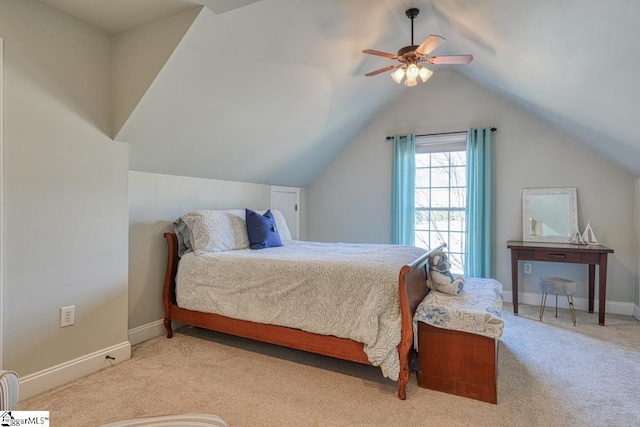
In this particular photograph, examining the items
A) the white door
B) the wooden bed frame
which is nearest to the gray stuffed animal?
the wooden bed frame

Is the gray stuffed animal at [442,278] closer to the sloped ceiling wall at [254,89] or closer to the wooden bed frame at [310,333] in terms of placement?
the wooden bed frame at [310,333]

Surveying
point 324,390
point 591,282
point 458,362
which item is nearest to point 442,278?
point 458,362

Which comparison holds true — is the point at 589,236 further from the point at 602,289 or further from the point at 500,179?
the point at 500,179

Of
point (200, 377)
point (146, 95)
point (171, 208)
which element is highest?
point (146, 95)

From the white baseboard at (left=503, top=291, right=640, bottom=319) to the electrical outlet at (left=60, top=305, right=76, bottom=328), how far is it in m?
4.34

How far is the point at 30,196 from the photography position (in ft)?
6.70

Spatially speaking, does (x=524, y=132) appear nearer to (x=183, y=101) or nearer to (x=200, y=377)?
(x=183, y=101)

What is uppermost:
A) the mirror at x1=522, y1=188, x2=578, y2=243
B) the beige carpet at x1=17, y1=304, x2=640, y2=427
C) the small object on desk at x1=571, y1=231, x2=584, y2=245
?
the mirror at x1=522, y1=188, x2=578, y2=243

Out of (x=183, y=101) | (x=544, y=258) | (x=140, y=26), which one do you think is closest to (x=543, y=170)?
(x=544, y=258)

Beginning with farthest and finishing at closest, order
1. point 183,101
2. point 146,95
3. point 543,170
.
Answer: point 543,170 < point 183,101 < point 146,95

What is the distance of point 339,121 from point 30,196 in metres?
3.19

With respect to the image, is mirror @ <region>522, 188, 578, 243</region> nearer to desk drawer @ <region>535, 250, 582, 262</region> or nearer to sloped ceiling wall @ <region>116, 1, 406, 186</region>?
desk drawer @ <region>535, 250, 582, 262</region>

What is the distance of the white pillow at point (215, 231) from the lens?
116 inches

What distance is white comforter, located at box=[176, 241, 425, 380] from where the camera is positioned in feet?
6.78
